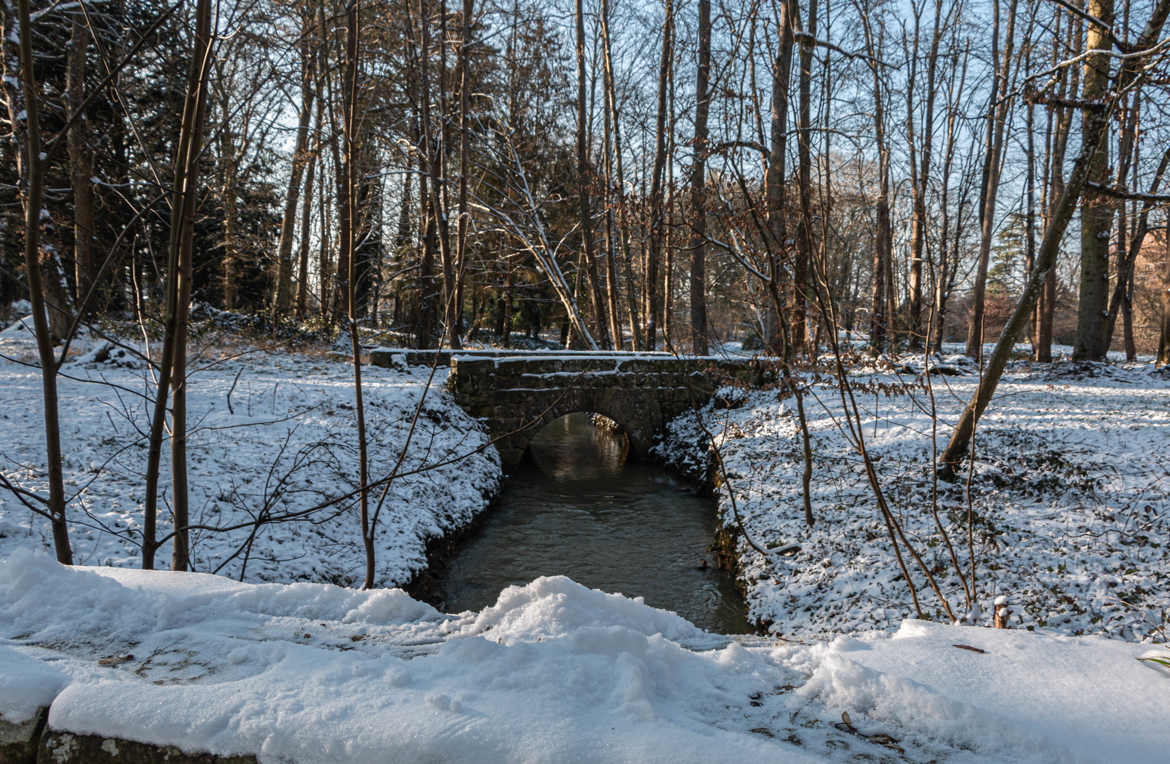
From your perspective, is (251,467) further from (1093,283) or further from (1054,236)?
(1093,283)

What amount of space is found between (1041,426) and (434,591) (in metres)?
7.56

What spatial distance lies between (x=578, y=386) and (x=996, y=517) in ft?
22.1

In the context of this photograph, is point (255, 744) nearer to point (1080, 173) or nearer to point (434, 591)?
Answer: point (434, 591)

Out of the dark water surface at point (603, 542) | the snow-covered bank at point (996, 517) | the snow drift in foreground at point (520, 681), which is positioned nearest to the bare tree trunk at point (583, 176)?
the dark water surface at point (603, 542)

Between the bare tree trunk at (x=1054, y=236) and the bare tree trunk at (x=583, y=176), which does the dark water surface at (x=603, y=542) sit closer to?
the bare tree trunk at (x=1054, y=236)

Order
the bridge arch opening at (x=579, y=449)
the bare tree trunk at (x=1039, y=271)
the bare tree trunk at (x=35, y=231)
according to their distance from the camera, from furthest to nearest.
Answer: the bridge arch opening at (x=579, y=449) → the bare tree trunk at (x=1039, y=271) → the bare tree trunk at (x=35, y=231)

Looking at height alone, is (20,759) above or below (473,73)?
below

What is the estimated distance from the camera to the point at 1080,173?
5.23 meters

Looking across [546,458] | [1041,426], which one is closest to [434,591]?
[546,458]

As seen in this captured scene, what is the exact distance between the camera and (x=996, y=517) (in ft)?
20.0

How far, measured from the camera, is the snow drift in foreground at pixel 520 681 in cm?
123

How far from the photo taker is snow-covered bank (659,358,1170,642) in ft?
16.4

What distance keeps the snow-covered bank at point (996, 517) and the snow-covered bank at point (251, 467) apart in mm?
3420

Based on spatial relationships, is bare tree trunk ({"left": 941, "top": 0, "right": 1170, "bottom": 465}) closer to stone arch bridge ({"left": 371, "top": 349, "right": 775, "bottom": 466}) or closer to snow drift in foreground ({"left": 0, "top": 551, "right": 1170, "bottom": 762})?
snow drift in foreground ({"left": 0, "top": 551, "right": 1170, "bottom": 762})
